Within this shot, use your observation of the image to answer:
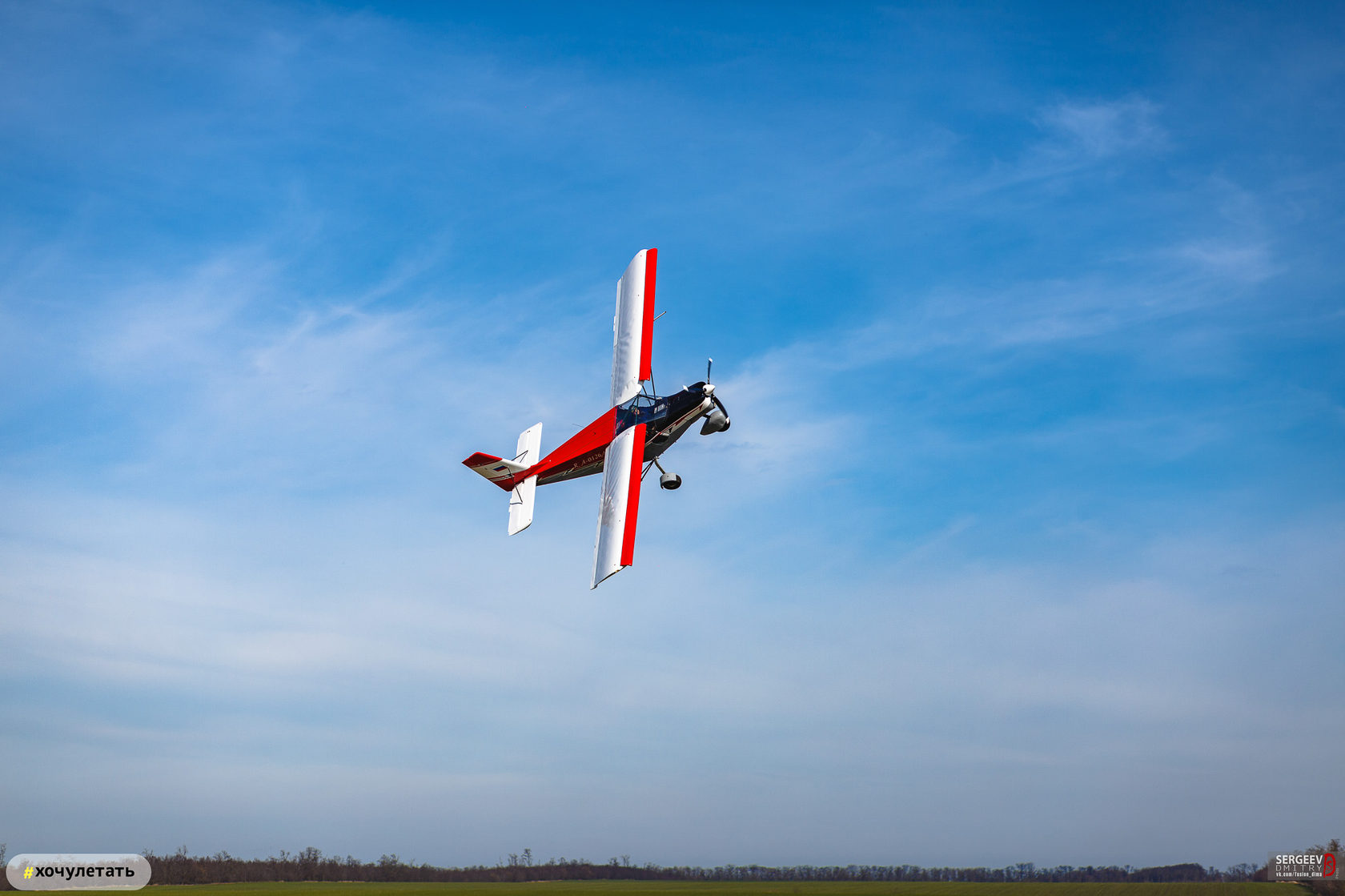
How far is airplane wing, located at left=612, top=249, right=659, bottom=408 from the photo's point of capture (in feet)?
121

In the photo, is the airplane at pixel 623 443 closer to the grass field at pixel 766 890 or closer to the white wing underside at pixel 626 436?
the white wing underside at pixel 626 436

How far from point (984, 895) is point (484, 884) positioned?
56.4 meters

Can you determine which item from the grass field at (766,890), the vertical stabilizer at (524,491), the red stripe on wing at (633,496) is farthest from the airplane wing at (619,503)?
the grass field at (766,890)

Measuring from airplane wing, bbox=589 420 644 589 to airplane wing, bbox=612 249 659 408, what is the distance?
267cm

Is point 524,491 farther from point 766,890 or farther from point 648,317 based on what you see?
point 766,890

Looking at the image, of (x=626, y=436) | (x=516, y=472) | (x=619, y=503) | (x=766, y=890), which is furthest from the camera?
(x=766, y=890)

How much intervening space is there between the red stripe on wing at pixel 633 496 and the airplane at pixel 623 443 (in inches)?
1.2

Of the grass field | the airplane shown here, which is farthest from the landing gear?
the grass field

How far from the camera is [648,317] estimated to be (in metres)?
37.9

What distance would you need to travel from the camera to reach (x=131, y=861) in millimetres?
59844

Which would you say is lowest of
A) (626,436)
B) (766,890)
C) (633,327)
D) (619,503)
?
(766,890)

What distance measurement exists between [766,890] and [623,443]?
78780mm

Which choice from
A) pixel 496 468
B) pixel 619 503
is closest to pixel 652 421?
pixel 619 503

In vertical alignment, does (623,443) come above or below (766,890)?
above
